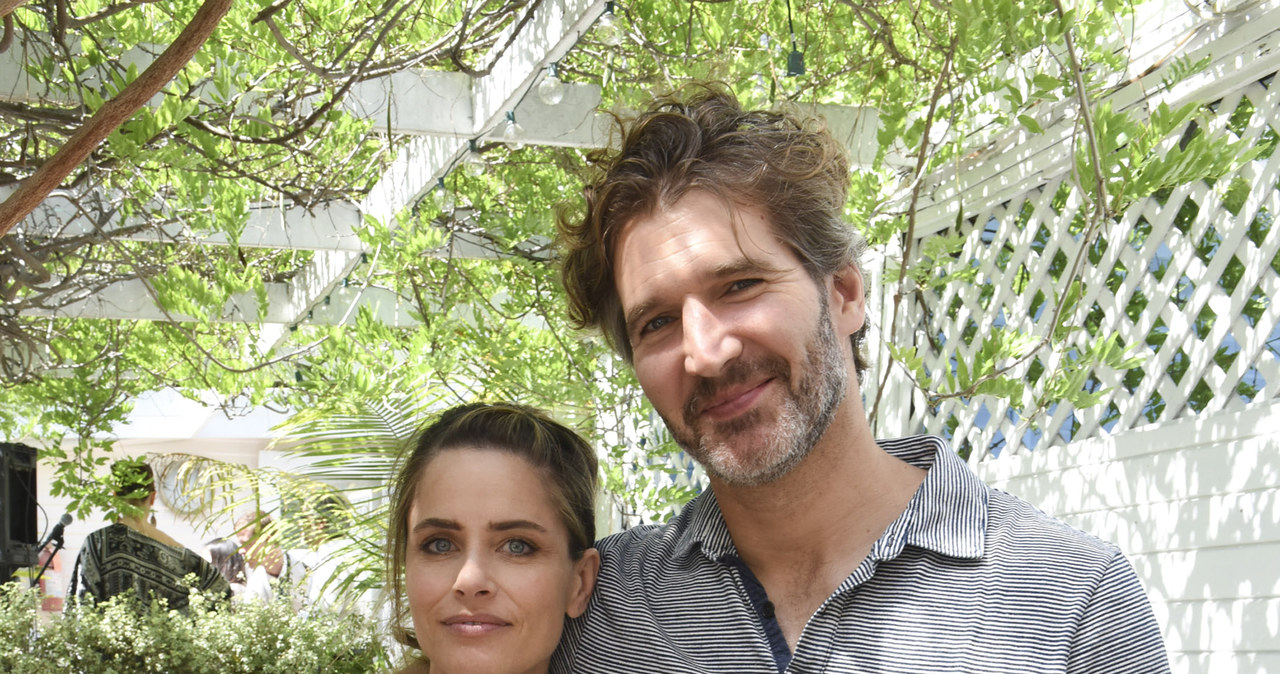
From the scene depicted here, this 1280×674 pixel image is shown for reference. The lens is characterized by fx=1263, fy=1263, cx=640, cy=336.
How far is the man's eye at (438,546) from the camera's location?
1.46 m

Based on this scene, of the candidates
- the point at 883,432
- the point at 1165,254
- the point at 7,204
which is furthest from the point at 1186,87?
the point at 7,204

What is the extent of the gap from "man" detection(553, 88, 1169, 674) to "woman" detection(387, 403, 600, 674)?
6cm

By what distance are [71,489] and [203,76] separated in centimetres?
342

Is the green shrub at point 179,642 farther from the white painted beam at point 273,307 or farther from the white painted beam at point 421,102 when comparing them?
the white painted beam at point 421,102

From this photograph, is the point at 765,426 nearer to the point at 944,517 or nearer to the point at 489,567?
the point at 944,517

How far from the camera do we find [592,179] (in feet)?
5.25

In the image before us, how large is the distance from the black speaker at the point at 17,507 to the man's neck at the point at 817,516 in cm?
616

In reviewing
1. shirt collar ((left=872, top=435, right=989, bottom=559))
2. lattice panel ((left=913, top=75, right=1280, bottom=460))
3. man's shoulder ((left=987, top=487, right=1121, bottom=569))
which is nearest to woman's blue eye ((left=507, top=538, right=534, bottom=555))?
shirt collar ((left=872, top=435, right=989, bottom=559))

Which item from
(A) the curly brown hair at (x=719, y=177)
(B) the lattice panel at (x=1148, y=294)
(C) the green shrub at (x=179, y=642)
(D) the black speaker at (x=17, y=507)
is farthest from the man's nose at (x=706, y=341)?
(D) the black speaker at (x=17, y=507)

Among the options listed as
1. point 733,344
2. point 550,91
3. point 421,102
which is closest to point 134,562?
point 421,102

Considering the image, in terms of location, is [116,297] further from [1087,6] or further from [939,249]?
[1087,6]

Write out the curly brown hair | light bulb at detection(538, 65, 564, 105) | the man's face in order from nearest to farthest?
the man's face < the curly brown hair < light bulb at detection(538, 65, 564, 105)

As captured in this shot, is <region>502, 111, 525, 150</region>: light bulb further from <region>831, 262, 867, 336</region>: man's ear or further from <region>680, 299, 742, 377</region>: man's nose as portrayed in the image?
<region>680, 299, 742, 377</region>: man's nose

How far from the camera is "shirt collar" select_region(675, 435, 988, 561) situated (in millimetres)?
1258
